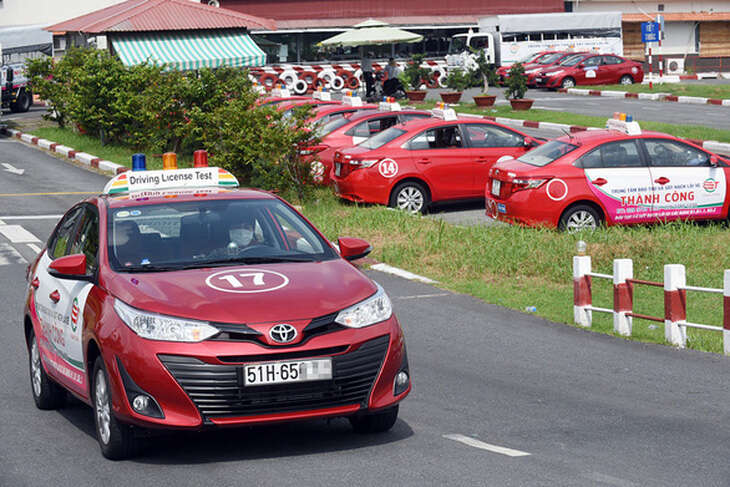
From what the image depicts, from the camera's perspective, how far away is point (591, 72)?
48438mm

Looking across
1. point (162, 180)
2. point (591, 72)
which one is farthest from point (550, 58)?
point (162, 180)

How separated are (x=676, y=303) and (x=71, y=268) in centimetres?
578

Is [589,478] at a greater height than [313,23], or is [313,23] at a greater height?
[313,23]

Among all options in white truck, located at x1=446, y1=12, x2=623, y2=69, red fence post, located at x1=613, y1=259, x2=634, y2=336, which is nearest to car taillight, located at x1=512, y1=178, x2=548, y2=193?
red fence post, located at x1=613, y1=259, x2=634, y2=336

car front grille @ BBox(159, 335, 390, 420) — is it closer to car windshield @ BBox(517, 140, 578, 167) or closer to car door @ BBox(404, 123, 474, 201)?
car windshield @ BBox(517, 140, 578, 167)

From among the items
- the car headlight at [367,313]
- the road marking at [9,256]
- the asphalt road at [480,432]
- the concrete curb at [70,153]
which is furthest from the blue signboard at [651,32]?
the car headlight at [367,313]

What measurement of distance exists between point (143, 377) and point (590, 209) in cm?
1064

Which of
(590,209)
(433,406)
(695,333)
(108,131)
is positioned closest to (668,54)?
(108,131)

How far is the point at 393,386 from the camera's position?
20.9 ft

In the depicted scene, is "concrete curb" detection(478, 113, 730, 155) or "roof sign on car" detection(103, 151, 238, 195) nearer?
"roof sign on car" detection(103, 151, 238, 195)

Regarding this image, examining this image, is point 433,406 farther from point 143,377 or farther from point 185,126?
point 185,126

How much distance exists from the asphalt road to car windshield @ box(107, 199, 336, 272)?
3.47ft

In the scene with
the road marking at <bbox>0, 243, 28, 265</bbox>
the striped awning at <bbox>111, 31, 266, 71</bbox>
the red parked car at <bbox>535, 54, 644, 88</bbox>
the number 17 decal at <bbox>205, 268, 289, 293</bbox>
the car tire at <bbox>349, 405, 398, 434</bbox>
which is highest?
the striped awning at <bbox>111, 31, 266, 71</bbox>

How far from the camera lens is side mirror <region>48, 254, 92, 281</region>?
6609mm
